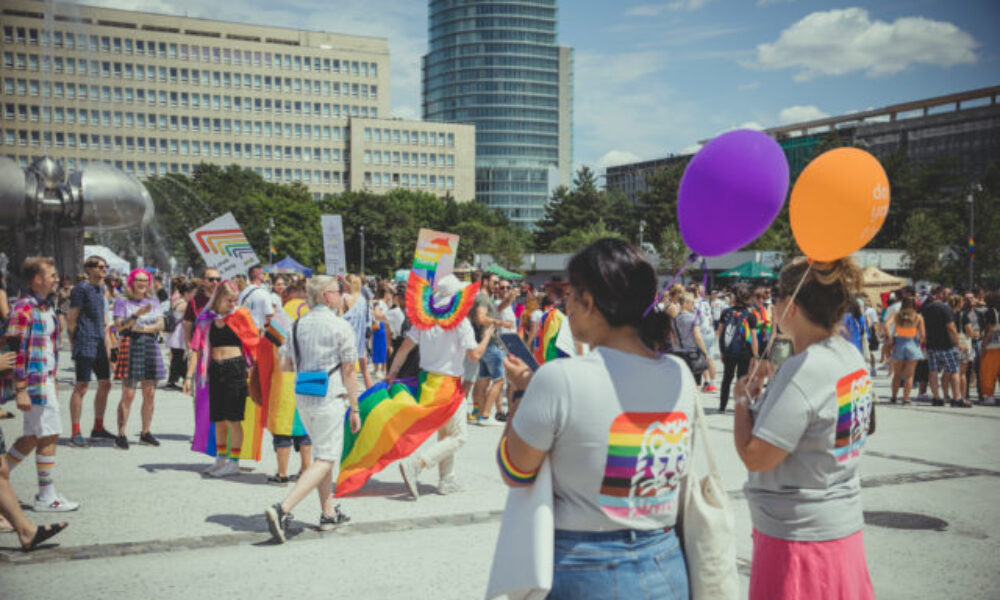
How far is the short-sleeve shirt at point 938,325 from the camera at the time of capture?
13.5 m

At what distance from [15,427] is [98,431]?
1.83 m

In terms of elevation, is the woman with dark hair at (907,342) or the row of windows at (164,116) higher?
the row of windows at (164,116)

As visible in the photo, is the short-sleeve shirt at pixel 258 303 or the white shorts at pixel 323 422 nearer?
the white shorts at pixel 323 422

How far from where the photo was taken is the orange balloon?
3.31m

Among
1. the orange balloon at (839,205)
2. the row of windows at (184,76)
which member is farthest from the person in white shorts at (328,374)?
the row of windows at (184,76)

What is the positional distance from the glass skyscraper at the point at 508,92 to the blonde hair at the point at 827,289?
6353 inches

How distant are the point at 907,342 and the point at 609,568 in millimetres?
12892

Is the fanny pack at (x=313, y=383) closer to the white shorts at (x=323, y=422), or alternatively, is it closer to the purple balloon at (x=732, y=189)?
the white shorts at (x=323, y=422)

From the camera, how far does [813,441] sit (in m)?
2.91

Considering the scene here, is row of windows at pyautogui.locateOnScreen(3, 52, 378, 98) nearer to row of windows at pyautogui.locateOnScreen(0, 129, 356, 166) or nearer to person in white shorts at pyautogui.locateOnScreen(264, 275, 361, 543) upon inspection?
row of windows at pyautogui.locateOnScreen(0, 129, 356, 166)

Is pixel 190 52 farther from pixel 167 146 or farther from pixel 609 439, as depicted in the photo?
pixel 609 439

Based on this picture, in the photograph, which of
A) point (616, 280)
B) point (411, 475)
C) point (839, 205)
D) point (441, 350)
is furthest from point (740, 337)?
point (616, 280)

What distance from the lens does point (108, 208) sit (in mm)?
24938

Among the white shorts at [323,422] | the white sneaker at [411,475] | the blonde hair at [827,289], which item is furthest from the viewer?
the white sneaker at [411,475]
